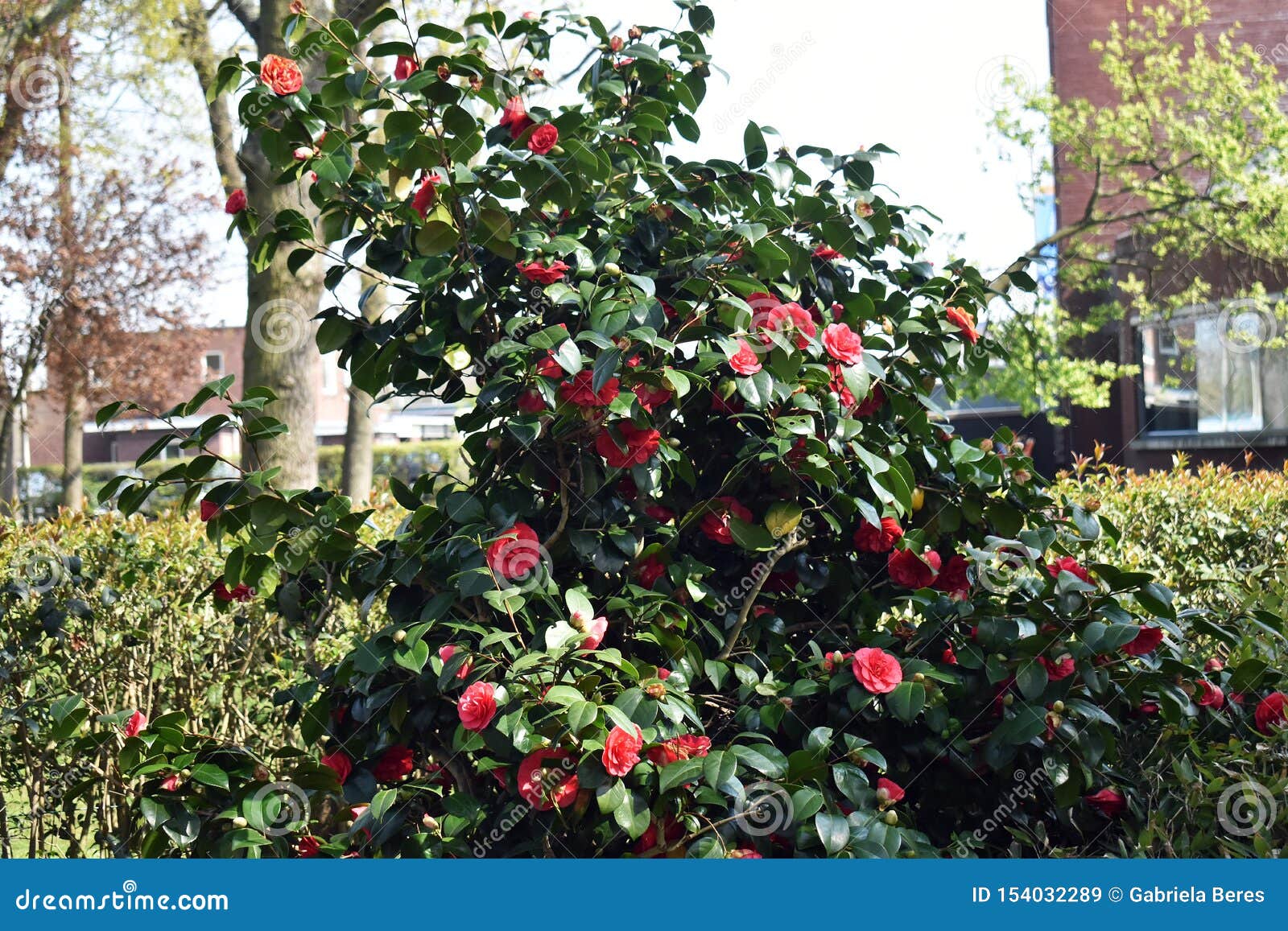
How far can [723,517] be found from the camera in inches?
95.6

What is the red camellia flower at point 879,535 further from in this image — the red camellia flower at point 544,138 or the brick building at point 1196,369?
the brick building at point 1196,369

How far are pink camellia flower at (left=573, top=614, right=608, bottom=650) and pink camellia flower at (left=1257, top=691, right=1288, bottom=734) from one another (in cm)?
143

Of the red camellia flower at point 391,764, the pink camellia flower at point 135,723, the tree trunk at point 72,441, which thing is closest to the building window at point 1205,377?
the red camellia flower at point 391,764

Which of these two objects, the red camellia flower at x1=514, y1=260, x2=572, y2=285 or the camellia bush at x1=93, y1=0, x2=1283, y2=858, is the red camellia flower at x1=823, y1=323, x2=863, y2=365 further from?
the red camellia flower at x1=514, y1=260, x2=572, y2=285

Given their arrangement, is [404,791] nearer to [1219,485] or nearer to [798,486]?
[798,486]

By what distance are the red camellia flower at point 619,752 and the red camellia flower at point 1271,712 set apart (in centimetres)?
139

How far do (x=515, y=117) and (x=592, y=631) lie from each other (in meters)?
1.29

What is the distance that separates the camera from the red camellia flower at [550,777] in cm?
206

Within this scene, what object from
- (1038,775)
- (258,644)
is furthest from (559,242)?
(258,644)

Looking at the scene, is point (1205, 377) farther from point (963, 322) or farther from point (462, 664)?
point (462, 664)

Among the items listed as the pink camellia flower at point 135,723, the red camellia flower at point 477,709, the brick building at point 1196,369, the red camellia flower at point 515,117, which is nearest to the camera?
the red camellia flower at point 477,709

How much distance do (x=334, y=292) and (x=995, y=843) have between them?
1989 millimetres

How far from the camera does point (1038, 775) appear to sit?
2350 mm

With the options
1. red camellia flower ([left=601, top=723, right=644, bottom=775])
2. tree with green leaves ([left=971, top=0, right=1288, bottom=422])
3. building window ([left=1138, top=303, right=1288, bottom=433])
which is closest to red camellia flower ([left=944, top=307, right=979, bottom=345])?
red camellia flower ([left=601, top=723, right=644, bottom=775])
